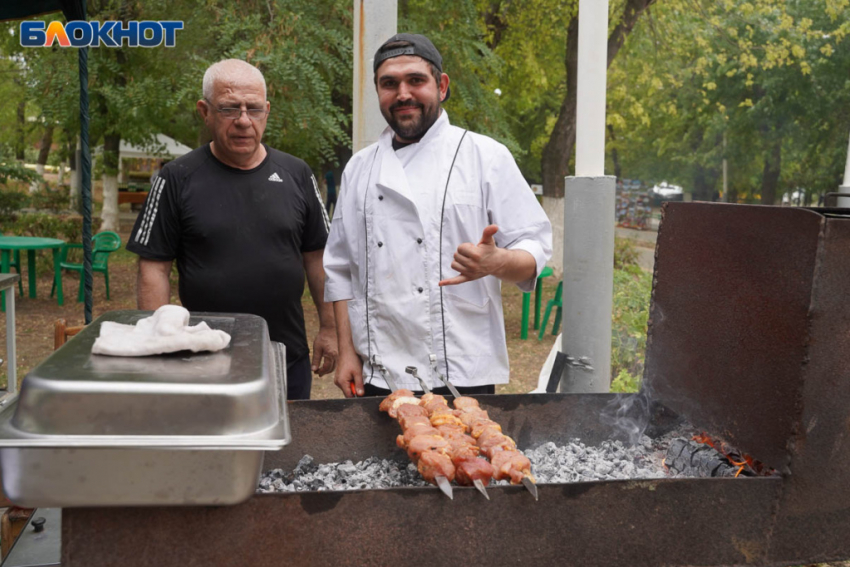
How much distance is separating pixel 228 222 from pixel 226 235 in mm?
57

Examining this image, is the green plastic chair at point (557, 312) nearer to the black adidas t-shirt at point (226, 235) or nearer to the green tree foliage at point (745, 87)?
the green tree foliage at point (745, 87)

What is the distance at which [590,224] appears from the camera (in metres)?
3.61

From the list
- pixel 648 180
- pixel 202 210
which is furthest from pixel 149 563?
pixel 648 180

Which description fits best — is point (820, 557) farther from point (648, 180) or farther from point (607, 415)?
point (648, 180)

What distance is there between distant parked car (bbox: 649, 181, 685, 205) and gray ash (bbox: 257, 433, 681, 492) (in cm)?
4402

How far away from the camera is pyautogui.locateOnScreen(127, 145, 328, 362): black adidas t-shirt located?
124 inches

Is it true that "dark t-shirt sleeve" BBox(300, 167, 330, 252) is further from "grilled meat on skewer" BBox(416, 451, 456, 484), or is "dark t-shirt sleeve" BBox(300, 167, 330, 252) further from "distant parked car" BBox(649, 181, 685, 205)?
"distant parked car" BBox(649, 181, 685, 205)

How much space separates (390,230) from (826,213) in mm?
1506

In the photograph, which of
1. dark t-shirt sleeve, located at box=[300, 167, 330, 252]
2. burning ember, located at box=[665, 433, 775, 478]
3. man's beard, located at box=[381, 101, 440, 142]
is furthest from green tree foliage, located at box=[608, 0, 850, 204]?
burning ember, located at box=[665, 433, 775, 478]

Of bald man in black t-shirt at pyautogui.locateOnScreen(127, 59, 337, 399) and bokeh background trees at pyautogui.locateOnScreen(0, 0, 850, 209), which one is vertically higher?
bokeh background trees at pyautogui.locateOnScreen(0, 0, 850, 209)

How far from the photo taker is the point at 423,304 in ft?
9.33

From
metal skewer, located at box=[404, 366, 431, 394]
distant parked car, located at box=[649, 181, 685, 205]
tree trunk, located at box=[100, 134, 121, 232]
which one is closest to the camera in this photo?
metal skewer, located at box=[404, 366, 431, 394]

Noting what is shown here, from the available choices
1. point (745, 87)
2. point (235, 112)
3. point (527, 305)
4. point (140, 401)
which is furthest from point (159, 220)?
point (745, 87)

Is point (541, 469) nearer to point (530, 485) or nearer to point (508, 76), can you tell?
point (530, 485)
